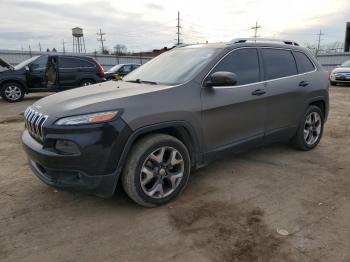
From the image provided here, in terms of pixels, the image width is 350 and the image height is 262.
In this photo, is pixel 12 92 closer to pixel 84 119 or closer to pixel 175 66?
pixel 175 66

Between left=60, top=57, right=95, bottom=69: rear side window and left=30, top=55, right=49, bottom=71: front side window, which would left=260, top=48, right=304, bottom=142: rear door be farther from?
left=30, top=55, right=49, bottom=71: front side window

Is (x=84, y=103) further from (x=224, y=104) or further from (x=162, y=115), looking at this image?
(x=224, y=104)

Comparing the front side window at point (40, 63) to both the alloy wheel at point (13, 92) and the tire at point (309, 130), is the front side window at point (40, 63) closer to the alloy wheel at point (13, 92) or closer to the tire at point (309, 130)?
the alloy wheel at point (13, 92)

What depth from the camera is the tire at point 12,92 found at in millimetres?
12391

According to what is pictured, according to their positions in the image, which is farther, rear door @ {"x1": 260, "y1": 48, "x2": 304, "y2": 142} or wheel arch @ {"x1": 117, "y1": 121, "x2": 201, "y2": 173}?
rear door @ {"x1": 260, "y1": 48, "x2": 304, "y2": 142}

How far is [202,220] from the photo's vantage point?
3445 mm

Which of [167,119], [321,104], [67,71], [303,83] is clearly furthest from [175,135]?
[67,71]

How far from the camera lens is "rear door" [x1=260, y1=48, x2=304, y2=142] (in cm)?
478

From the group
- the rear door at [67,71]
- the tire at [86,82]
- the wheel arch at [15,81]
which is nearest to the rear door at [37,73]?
the wheel arch at [15,81]

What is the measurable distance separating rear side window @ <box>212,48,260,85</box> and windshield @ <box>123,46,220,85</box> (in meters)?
0.20

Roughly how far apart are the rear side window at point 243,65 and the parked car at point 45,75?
9887 mm

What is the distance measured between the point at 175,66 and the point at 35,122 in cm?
180

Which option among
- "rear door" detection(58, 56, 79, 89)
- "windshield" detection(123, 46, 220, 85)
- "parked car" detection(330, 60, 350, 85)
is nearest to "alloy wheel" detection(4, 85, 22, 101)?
"rear door" detection(58, 56, 79, 89)

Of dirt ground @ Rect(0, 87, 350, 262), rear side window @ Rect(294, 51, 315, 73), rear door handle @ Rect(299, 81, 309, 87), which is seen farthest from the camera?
rear side window @ Rect(294, 51, 315, 73)
